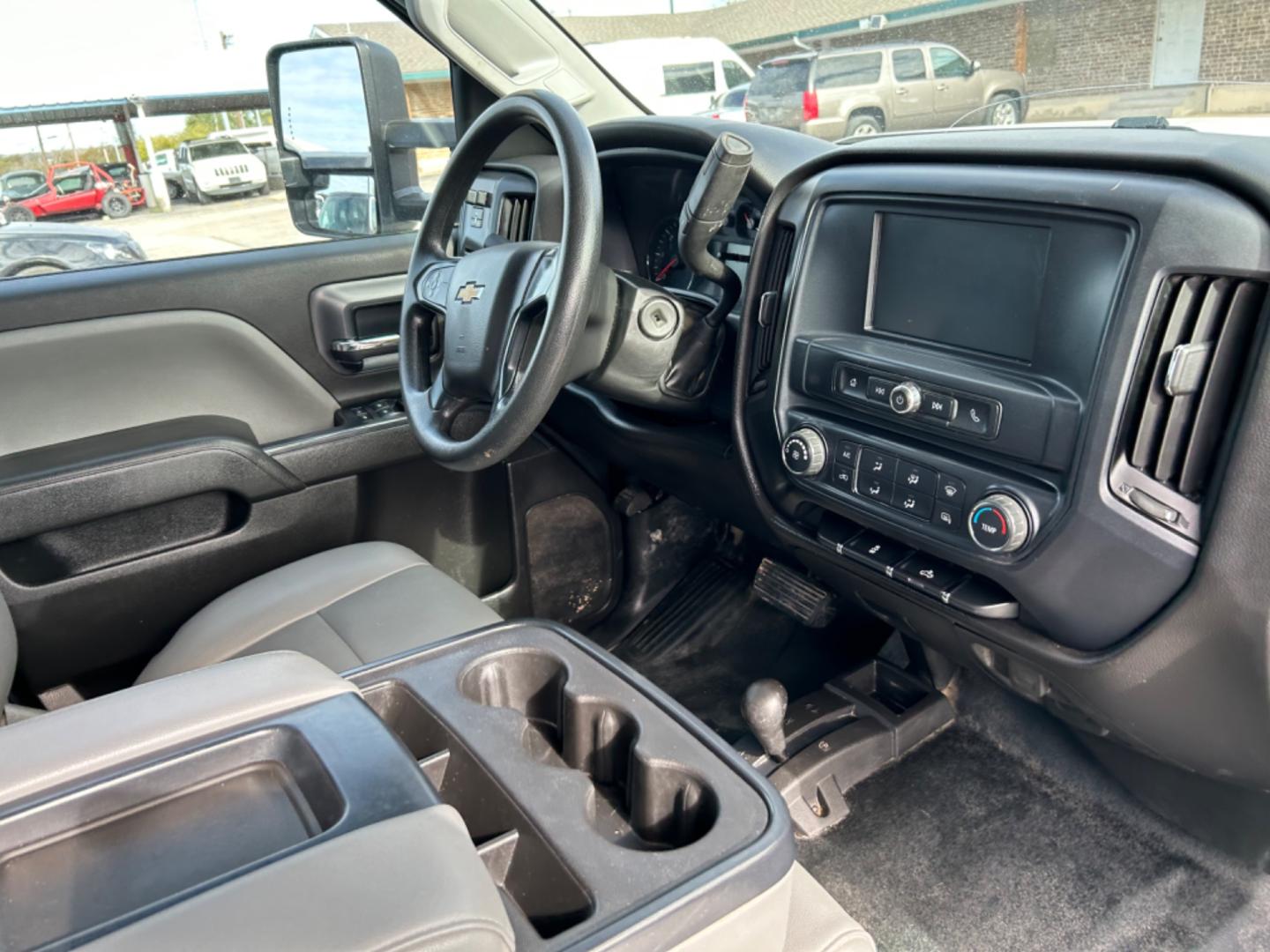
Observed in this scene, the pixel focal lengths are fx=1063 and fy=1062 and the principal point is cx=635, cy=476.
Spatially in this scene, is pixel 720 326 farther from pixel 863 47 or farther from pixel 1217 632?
pixel 1217 632

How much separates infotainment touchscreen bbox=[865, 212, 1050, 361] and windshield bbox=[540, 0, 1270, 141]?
8.7 inches

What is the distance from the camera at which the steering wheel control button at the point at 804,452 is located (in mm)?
1430

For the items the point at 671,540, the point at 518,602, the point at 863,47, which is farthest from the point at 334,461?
the point at 863,47

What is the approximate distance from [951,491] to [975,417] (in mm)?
95

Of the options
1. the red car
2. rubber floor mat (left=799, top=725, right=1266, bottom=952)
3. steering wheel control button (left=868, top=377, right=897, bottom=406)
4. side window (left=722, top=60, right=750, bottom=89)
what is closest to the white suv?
the red car

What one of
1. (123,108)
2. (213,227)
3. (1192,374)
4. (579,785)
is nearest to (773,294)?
(1192,374)

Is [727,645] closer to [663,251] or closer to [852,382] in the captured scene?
[663,251]

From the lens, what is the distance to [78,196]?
1.92 meters

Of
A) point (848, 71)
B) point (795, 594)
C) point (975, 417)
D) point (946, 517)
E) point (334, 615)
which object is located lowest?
point (795, 594)

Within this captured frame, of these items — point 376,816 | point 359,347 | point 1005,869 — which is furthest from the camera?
point 359,347

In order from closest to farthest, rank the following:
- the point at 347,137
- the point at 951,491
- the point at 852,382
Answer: the point at 951,491 → the point at 852,382 → the point at 347,137

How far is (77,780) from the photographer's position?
84 centimetres

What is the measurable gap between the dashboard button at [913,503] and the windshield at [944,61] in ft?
1.64

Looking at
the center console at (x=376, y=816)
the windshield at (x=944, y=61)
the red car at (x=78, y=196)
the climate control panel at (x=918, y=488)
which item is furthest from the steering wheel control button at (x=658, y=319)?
the red car at (x=78, y=196)
